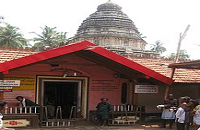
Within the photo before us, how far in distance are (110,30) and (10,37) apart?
15.3 meters

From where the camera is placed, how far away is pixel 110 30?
3061 centimetres

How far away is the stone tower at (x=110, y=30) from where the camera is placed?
99.4ft

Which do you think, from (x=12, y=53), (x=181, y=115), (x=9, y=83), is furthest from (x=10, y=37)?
(x=181, y=115)

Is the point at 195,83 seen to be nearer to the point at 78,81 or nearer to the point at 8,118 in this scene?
the point at 78,81

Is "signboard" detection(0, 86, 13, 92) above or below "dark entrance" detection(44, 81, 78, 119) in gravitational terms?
above

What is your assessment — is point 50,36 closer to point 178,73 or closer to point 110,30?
point 110,30

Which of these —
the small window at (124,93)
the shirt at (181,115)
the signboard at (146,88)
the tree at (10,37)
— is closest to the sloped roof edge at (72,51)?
the signboard at (146,88)

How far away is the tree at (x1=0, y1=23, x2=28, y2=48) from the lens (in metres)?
38.2

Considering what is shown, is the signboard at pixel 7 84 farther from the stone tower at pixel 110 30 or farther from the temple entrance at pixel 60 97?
the stone tower at pixel 110 30

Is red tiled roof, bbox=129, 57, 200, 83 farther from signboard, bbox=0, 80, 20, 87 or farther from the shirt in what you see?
signboard, bbox=0, 80, 20, 87

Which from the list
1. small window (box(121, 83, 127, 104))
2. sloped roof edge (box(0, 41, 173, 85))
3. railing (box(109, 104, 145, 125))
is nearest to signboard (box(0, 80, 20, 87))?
sloped roof edge (box(0, 41, 173, 85))

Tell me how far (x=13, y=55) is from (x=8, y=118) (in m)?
2.65

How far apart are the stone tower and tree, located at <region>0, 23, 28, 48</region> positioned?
33.1ft

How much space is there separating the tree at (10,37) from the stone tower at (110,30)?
33.1 ft
